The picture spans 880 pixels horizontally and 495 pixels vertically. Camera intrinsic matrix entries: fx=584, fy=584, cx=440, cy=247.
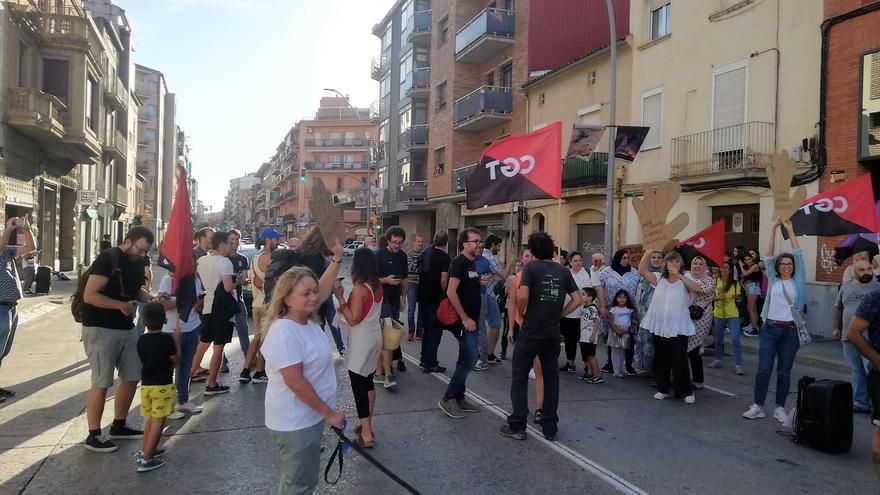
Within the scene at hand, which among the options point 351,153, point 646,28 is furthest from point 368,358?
point 351,153

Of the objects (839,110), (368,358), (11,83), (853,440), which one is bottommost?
(853,440)

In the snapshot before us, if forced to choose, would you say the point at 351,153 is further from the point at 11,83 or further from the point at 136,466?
the point at 136,466

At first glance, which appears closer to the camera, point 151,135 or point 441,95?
point 441,95

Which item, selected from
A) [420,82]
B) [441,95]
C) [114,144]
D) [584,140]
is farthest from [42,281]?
[420,82]

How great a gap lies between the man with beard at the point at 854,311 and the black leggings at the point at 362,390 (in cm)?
485

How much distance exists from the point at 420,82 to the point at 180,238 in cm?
2949

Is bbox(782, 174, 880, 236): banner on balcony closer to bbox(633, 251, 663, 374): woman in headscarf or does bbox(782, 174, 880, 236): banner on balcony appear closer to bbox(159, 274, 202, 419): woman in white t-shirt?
bbox(633, 251, 663, 374): woman in headscarf

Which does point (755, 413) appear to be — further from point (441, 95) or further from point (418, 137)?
point (418, 137)

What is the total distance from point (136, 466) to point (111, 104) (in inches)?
1305

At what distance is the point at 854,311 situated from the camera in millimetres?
6641

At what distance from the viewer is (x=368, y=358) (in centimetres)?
471

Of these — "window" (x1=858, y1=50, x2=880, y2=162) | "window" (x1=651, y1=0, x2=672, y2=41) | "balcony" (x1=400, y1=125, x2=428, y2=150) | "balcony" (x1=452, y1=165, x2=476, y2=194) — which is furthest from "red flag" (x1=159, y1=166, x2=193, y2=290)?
"balcony" (x1=400, y1=125, x2=428, y2=150)

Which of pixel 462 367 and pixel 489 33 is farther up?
pixel 489 33

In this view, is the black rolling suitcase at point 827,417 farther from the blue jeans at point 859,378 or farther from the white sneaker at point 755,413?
the blue jeans at point 859,378
